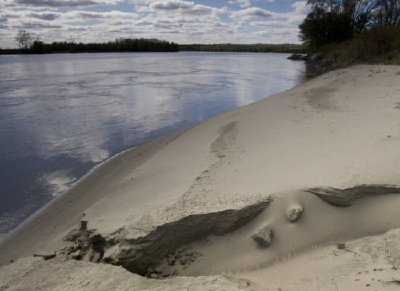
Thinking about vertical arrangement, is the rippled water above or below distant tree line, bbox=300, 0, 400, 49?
below

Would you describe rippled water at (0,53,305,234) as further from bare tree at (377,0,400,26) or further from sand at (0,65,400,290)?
bare tree at (377,0,400,26)

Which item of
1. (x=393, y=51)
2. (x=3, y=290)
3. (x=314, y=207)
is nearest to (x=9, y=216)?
(x=3, y=290)

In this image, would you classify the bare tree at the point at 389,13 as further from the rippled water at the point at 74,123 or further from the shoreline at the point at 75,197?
the shoreline at the point at 75,197

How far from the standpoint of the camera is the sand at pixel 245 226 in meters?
3.70

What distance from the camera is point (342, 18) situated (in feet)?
128

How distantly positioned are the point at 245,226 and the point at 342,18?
38.7 m

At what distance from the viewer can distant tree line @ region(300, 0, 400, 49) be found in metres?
37.6

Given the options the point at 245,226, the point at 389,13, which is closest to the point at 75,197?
the point at 245,226

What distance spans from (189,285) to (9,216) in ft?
14.5

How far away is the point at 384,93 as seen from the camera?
10.7 meters

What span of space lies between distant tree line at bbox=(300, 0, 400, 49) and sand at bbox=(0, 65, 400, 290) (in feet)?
115

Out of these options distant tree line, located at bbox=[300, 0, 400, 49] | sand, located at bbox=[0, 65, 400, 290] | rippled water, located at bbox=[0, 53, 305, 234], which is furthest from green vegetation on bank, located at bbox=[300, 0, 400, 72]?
sand, located at bbox=[0, 65, 400, 290]

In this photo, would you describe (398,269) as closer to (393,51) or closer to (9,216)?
(9,216)

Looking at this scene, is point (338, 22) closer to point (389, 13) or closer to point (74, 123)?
point (389, 13)
